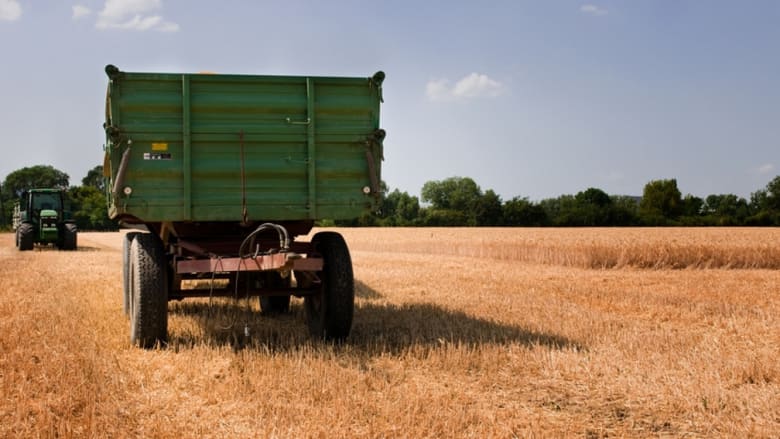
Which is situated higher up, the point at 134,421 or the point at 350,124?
the point at 350,124

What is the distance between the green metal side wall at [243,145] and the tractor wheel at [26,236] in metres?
20.6

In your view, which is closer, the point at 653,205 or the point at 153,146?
the point at 153,146

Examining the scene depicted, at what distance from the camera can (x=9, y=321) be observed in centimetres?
776

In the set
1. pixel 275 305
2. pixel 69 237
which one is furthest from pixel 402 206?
pixel 275 305

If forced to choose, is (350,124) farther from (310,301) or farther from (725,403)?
(725,403)

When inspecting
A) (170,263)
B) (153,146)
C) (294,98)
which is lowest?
(170,263)

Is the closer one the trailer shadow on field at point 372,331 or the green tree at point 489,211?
the trailer shadow on field at point 372,331

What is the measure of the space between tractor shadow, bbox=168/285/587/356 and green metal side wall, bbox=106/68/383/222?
120 centimetres

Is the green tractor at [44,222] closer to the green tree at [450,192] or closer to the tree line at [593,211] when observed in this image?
the tree line at [593,211]

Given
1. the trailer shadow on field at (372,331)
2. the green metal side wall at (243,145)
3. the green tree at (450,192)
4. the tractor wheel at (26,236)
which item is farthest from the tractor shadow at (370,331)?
the green tree at (450,192)

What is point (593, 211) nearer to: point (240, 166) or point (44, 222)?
point (44, 222)

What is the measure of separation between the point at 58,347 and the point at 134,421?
2455 millimetres

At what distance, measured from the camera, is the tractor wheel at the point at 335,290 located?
681 cm

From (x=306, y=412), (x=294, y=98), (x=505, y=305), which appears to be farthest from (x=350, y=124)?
(x=505, y=305)
